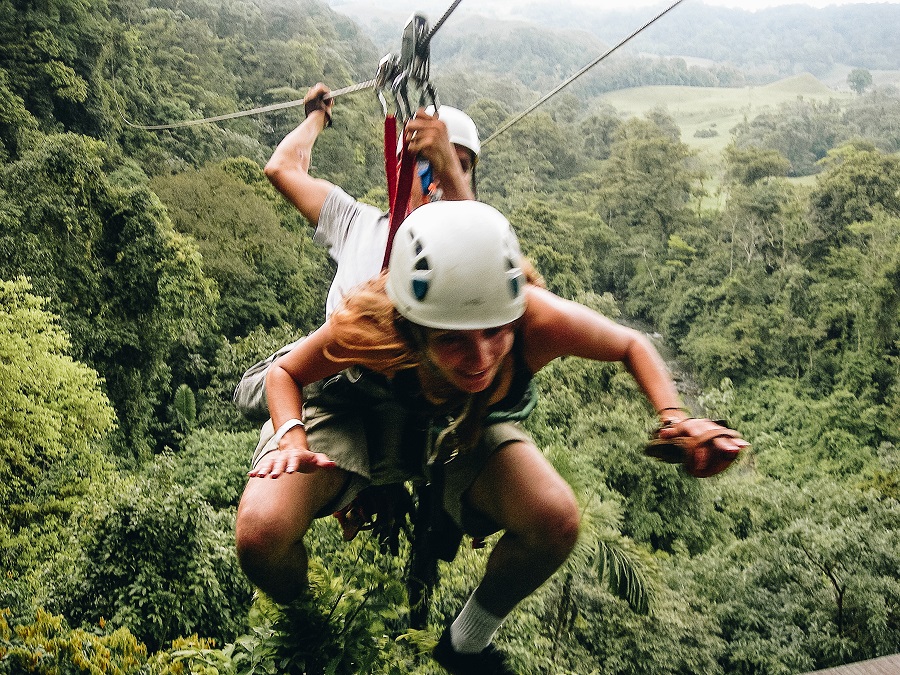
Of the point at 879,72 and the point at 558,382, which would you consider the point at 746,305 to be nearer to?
the point at 558,382

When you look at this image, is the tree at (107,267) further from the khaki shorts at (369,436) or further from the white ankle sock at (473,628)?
the white ankle sock at (473,628)

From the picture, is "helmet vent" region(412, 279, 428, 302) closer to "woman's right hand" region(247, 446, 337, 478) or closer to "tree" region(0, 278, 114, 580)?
"woman's right hand" region(247, 446, 337, 478)

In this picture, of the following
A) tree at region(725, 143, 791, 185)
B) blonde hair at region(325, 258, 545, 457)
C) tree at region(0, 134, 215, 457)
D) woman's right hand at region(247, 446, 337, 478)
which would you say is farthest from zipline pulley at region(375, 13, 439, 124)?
tree at region(725, 143, 791, 185)

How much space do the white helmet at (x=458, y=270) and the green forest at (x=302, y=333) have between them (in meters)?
1.30

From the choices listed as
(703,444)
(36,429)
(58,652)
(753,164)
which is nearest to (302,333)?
(36,429)

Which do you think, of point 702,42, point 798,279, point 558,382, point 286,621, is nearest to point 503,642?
point 286,621

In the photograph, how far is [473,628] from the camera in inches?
85.2

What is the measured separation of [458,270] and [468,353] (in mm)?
198

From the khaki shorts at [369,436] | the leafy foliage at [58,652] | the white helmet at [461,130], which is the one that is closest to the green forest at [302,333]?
the leafy foliage at [58,652]

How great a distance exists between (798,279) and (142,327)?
20409mm

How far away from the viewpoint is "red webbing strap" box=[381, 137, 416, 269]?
6.28ft

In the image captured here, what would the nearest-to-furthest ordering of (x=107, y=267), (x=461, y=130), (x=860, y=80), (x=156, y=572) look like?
(x=461, y=130)
(x=156, y=572)
(x=107, y=267)
(x=860, y=80)

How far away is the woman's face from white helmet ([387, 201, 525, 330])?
35mm

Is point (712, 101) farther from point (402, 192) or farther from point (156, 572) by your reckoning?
point (402, 192)
